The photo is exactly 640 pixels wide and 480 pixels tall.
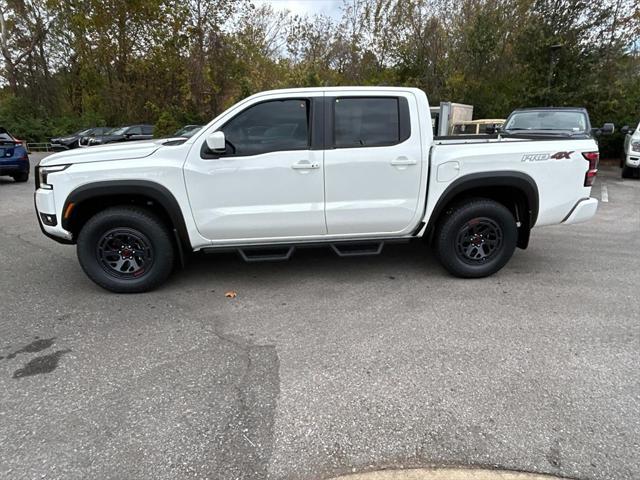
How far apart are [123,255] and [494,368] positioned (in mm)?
3453

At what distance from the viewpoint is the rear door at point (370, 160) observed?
163 inches

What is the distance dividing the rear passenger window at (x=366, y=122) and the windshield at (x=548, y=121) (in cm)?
654

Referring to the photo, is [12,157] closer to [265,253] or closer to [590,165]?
[265,253]

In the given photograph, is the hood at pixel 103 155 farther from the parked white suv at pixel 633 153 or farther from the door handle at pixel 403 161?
the parked white suv at pixel 633 153

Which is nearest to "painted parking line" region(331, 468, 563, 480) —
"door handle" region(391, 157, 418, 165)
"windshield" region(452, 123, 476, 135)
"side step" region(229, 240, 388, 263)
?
"side step" region(229, 240, 388, 263)

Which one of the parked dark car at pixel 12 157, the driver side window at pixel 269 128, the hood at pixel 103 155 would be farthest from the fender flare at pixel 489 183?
the parked dark car at pixel 12 157

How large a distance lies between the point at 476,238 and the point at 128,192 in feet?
11.3

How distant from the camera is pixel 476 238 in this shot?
455 centimetres

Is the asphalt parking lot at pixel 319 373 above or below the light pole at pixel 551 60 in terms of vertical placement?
below

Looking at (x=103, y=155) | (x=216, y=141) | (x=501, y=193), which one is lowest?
(x=501, y=193)

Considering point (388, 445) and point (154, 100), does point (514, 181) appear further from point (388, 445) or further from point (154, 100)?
point (154, 100)

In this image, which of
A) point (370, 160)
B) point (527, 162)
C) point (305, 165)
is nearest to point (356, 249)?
point (370, 160)

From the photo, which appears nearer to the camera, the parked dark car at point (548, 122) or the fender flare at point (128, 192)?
the fender flare at point (128, 192)

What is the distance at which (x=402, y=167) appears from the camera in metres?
4.18
